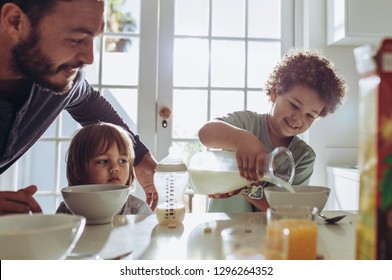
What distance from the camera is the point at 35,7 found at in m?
0.92

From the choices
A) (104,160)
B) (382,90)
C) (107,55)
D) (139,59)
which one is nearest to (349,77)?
(139,59)

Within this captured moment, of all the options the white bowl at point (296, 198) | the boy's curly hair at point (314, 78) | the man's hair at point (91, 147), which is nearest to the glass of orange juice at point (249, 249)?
the white bowl at point (296, 198)

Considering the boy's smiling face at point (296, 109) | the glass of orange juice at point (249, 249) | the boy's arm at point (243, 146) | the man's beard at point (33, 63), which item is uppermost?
the man's beard at point (33, 63)

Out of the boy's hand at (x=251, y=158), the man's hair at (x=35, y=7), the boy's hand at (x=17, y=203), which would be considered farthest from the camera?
the man's hair at (x=35, y=7)

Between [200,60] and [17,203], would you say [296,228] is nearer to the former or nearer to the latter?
[17,203]

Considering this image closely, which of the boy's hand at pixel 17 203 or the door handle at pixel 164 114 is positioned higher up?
the door handle at pixel 164 114

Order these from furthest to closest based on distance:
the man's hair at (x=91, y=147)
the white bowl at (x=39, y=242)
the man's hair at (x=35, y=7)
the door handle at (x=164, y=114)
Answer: the door handle at (x=164, y=114)
the man's hair at (x=91, y=147)
the man's hair at (x=35, y=7)
the white bowl at (x=39, y=242)

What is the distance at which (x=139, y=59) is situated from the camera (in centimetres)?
200

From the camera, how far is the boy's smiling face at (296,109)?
48.6 inches

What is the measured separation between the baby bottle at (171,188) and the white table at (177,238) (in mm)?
25

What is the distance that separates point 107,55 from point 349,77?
4.64 ft

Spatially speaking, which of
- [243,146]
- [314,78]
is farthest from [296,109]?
[243,146]

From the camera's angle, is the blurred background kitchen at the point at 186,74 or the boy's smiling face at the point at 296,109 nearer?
the boy's smiling face at the point at 296,109

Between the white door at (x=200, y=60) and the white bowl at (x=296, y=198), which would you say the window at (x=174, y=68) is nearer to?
the white door at (x=200, y=60)
